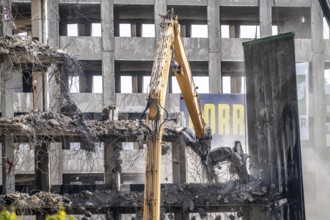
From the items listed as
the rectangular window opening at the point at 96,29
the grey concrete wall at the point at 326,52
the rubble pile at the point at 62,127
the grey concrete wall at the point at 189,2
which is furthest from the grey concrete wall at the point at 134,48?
the rubble pile at the point at 62,127

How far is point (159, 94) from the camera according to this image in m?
18.0

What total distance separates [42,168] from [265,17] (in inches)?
894

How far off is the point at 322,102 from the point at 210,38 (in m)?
6.62

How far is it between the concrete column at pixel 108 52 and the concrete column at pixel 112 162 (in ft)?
57.5

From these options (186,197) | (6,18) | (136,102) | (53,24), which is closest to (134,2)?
(53,24)

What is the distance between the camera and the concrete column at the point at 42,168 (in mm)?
26669

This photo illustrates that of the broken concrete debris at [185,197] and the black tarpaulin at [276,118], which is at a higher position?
the black tarpaulin at [276,118]

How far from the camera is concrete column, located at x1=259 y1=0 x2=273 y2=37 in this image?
154 feet

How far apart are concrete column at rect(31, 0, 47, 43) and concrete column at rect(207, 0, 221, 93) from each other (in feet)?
65.3

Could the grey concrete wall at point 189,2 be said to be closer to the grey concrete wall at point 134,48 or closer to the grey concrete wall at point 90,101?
the grey concrete wall at point 134,48

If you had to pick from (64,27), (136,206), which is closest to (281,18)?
(64,27)

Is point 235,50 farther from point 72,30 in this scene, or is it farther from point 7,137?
point 7,137

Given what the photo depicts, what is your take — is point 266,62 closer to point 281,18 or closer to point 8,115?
point 8,115

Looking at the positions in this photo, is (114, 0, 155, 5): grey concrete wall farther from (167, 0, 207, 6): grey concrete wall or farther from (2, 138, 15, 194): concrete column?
(2, 138, 15, 194): concrete column
